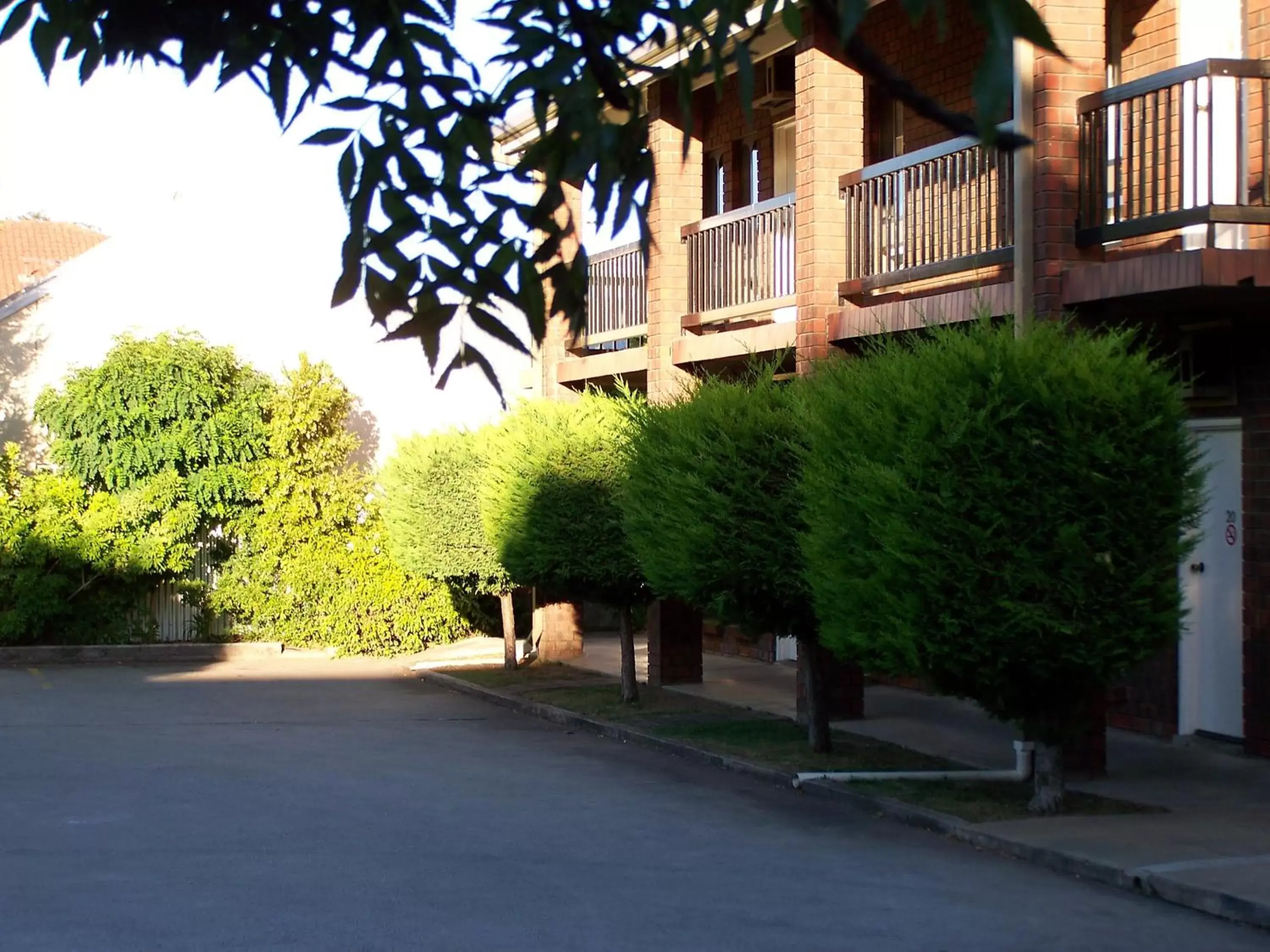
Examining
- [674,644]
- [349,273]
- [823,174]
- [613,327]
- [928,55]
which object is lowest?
[674,644]

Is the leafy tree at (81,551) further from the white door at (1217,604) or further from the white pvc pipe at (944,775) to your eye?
the white door at (1217,604)

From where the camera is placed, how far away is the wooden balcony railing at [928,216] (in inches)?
527

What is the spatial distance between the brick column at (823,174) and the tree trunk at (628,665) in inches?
141

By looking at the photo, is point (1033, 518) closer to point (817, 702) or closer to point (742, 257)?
point (817, 702)

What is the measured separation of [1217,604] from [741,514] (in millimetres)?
4019

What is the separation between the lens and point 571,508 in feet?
57.4

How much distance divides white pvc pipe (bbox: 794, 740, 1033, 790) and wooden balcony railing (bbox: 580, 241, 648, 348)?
8.55 metres

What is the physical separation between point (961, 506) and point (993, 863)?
209 centimetres

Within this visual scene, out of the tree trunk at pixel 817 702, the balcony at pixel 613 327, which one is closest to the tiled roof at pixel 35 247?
the balcony at pixel 613 327

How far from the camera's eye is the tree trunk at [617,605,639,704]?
682 inches

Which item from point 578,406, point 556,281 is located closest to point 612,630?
point 578,406

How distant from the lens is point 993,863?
9.53 meters

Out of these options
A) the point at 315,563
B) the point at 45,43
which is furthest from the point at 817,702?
the point at 315,563

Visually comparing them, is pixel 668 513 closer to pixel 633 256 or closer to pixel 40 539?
pixel 633 256
